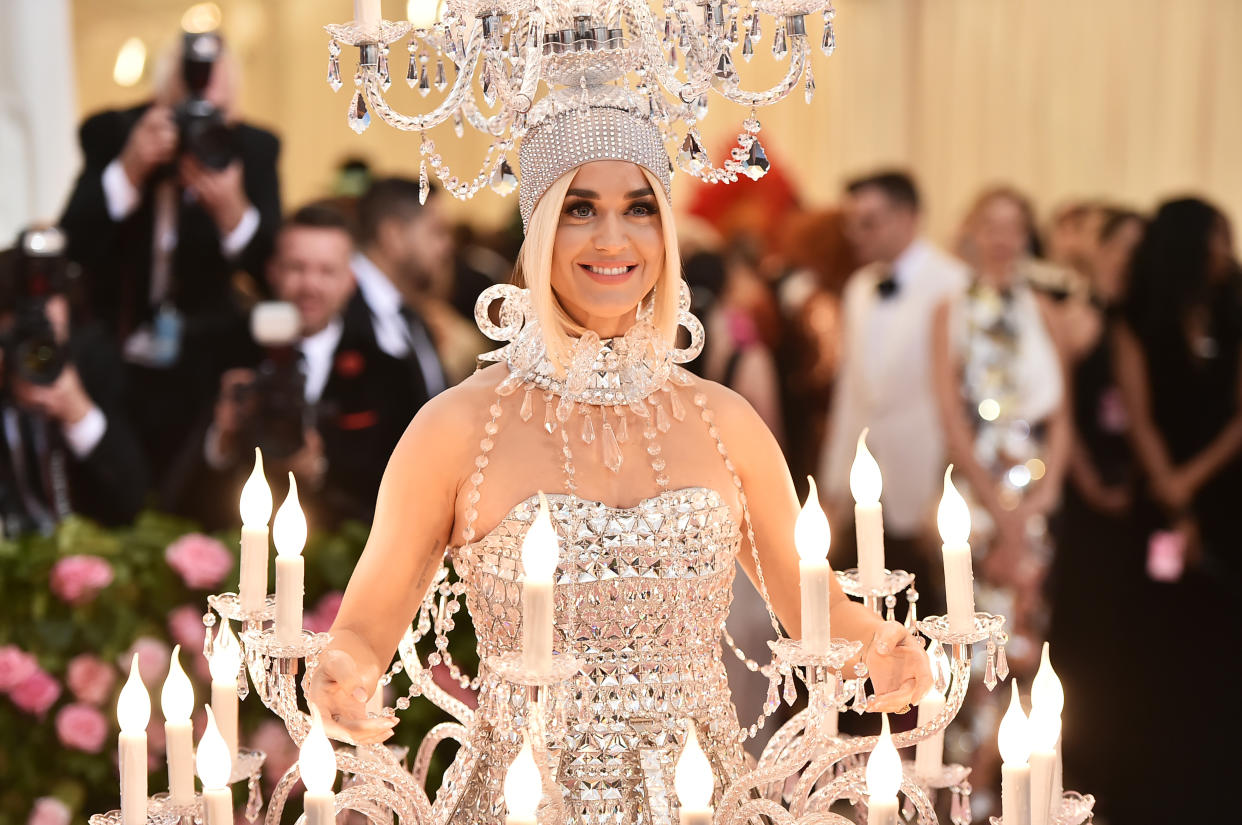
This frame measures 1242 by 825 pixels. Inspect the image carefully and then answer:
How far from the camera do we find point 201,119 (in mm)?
4078

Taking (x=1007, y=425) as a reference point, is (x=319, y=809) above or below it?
above

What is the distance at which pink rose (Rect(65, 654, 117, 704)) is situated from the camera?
9.98 ft

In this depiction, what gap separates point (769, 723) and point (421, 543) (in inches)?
102

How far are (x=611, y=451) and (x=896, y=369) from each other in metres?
2.96

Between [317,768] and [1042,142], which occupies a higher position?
[1042,142]

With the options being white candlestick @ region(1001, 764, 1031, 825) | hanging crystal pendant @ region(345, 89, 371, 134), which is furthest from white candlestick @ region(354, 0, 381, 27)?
white candlestick @ region(1001, 764, 1031, 825)

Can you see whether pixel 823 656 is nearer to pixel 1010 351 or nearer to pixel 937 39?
pixel 1010 351

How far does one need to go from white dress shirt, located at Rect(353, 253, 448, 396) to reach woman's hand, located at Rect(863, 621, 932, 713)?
2.45m

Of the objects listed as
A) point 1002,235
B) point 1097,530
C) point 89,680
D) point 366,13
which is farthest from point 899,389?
point 366,13

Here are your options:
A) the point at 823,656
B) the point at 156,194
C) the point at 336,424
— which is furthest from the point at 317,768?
the point at 156,194

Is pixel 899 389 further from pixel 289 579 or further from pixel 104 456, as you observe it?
pixel 289 579

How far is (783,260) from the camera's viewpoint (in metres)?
5.30

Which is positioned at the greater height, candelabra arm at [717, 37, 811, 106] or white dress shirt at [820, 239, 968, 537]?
candelabra arm at [717, 37, 811, 106]

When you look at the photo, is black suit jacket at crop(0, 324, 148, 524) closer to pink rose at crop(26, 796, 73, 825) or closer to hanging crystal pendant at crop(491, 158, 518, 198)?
pink rose at crop(26, 796, 73, 825)
